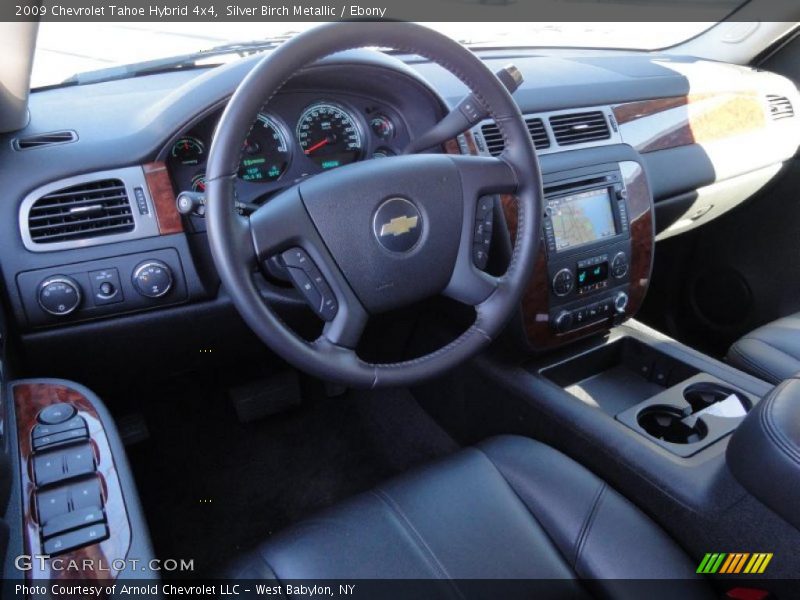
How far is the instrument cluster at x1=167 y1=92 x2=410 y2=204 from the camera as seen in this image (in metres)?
1.40

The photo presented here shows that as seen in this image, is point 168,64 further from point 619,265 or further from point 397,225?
point 619,265

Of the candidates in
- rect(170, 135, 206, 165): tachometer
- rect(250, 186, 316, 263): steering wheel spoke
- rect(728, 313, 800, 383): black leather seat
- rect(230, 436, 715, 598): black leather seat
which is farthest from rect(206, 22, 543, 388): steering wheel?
rect(728, 313, 800, 383): black leather seat

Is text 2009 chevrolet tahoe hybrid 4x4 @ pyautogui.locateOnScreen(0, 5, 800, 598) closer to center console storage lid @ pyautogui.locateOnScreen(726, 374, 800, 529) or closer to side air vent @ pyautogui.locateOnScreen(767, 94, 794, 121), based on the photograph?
center console storage lid @ pyautogui.locateOnScreen(726, 374, 800, 529)

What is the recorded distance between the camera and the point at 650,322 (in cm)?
276

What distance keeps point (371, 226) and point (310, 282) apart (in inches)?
5.6

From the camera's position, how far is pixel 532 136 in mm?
1728

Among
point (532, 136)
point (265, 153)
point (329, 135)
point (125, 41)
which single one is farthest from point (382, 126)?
point (125, 41)

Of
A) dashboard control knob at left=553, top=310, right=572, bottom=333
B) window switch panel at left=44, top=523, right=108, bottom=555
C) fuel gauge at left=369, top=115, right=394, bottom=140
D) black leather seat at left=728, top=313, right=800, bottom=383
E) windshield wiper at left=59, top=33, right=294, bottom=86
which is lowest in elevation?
black leather seat at left=728, top=313, right=800, bottom=383

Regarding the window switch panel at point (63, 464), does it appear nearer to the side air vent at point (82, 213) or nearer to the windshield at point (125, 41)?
the side air vent at point (82, 213)

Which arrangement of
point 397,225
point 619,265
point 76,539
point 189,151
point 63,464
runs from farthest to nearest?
1. point 619,265
2. point 189,151
3. point 397,225
4. point 63,464
5. point 76,539

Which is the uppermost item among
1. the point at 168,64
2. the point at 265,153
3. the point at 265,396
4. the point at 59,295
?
the point at 168,64

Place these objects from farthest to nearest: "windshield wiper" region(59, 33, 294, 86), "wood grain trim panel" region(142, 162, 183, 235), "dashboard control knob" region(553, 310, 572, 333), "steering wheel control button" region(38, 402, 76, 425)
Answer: "dashboard control knob" region(553, 310, 572, 333) < "windshield wiper" region(59, 33, 294, 86) < "wood grain trim panel" region(142, 162, 183, 235) < "steering wheel control button" region(38, 402, 76, 425)

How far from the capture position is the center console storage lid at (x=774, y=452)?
1.02 metres

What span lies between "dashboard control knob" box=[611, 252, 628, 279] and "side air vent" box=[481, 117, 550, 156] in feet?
1.14
